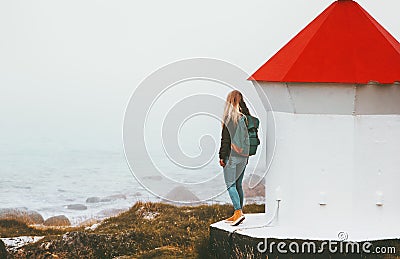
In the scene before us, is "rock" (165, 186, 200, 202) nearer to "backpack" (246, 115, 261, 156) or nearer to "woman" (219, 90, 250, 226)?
"woman" (219, 90, 250, 226)

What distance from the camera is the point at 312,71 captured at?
9.77 metres

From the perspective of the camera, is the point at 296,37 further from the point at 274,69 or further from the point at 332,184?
the point at 332,184

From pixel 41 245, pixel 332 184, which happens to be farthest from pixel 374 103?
pixel 41 245

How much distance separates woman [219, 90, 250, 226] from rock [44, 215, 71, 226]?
4.48 m

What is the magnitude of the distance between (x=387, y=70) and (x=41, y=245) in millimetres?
4835

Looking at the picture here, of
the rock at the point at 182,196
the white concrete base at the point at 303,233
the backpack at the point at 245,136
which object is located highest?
the backpack at the point at 245,136

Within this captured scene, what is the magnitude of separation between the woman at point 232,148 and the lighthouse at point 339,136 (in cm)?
40

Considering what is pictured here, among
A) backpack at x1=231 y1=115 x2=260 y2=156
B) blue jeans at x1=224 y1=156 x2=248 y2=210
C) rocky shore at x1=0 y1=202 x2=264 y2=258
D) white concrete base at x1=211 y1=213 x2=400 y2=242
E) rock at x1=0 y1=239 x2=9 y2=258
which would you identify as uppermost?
backpack at x1=231 y1=115 x2=260 y2=156

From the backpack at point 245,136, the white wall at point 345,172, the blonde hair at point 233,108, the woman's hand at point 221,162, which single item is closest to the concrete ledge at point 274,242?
the white wall at point 345,172

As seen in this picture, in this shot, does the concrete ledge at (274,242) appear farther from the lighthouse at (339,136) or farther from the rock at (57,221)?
the rock at (57,221)

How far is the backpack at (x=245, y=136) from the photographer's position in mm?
10062

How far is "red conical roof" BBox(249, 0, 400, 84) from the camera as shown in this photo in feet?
31.8

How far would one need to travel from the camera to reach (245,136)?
10.1 metres

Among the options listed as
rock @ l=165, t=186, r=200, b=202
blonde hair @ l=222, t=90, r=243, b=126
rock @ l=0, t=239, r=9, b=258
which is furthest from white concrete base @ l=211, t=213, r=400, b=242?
rock @ l=0, t=239, r=9, b=258
